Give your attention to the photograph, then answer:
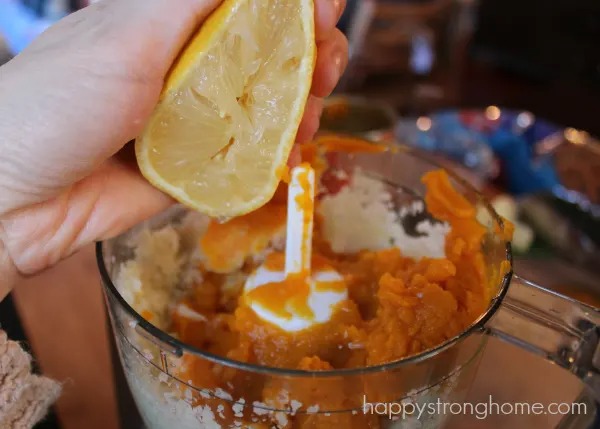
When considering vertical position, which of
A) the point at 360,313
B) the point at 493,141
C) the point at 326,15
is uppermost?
the point at 326,15

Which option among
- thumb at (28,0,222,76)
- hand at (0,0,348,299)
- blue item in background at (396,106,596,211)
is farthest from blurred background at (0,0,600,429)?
thumb at (28,0,222,76)

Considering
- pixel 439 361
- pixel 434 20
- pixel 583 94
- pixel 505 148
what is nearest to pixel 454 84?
pixel 434 20

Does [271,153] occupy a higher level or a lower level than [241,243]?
higher

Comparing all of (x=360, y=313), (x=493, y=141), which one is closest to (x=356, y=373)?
(x=360, y=313)

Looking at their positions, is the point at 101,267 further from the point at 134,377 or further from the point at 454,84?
the point at 454,84

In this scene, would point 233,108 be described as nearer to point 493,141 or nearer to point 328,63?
point 328,63
